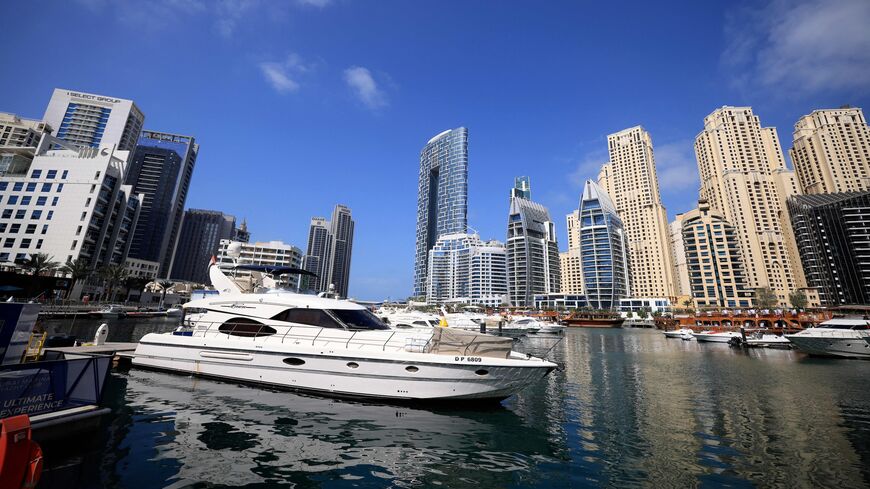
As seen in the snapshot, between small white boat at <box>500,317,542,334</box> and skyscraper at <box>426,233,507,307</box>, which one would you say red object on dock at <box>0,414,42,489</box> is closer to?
small white boat at <box>500,317,542,334</box>

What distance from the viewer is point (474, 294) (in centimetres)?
13788

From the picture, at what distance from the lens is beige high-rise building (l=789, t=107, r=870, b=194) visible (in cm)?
10412

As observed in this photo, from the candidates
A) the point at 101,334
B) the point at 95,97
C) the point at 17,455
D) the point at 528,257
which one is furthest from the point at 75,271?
the point at 528,257

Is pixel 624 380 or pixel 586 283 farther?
pixel 586 283

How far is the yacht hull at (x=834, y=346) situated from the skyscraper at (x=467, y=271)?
358 feet

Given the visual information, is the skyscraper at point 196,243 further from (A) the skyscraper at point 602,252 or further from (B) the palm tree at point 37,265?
(A) the skyscraper at point 602,252

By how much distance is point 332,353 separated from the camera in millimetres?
10156

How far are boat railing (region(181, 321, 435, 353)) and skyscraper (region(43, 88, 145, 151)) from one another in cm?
12627

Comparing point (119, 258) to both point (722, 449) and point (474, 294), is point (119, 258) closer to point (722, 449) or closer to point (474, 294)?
point (722, 449)

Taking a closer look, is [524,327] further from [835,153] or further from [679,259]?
[835,153]

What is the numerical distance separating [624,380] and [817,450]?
8.68m

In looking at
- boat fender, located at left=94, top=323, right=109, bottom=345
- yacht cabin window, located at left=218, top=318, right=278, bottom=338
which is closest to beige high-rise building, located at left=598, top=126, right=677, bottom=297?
yacht cabin window, located at left=218, top=318, right=278, bottom=338

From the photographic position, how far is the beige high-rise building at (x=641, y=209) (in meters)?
122

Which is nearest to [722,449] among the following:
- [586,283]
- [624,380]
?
[624,380]
